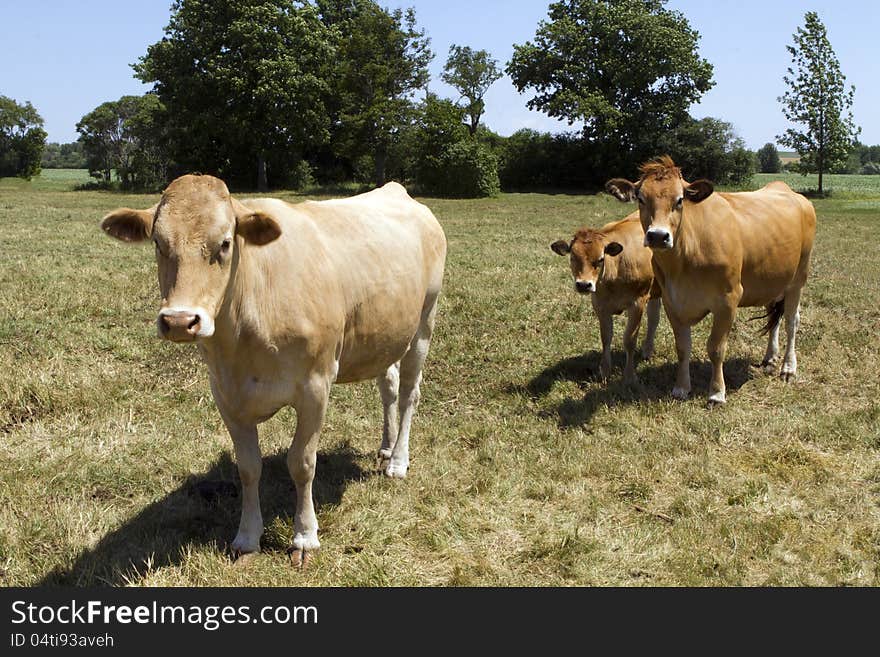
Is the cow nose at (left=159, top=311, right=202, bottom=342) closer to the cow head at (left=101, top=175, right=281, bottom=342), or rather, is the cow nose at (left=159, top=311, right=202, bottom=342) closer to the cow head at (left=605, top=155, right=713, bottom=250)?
the cow head at (left=101, top=175, right=281, bottom=342)

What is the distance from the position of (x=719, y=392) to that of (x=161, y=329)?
589 centimetres

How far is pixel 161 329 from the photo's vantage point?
11.2 feet

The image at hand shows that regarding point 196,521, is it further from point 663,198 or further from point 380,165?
point 380,165

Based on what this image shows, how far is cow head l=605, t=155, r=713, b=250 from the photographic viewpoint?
689 cm

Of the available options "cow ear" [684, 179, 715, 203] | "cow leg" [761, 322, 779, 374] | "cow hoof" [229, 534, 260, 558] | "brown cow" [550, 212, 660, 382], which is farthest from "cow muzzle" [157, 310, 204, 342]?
"cow leg" [761, 322, 779, 374]

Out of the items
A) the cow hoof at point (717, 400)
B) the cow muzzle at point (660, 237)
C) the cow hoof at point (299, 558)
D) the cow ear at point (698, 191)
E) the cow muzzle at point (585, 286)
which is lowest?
the cow hoof at point (299, 558)

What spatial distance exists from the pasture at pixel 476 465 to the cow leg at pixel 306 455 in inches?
4.6

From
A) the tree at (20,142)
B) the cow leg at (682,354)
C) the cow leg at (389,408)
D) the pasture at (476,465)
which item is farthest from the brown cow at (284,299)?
the tree at (20,142)

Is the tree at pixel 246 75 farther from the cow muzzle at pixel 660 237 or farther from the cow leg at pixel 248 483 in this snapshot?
the cow leg at pixel 248 483

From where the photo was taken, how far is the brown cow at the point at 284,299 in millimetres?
3605

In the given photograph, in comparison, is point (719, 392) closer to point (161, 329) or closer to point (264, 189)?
point (161, 329)

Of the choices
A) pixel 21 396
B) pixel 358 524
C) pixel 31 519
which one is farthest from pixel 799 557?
pixel 21 396

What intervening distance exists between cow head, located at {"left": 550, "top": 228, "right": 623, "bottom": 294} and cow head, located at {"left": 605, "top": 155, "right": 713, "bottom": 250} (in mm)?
786

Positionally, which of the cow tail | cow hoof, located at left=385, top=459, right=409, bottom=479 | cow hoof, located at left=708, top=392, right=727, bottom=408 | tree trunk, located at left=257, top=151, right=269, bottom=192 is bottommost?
cow hoof, located at left=385, top=459, right=409, bottom=479
